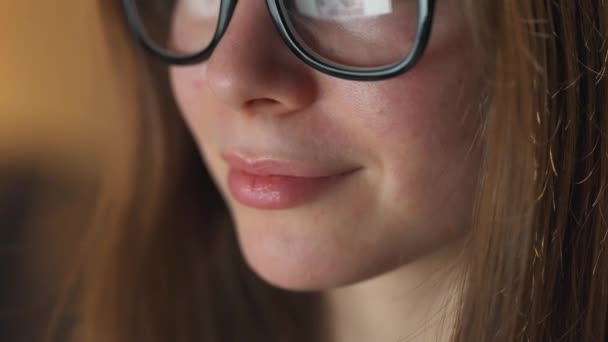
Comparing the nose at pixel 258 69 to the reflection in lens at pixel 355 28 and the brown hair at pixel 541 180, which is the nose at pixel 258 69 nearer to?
the reflection in lens at pixel 355 28

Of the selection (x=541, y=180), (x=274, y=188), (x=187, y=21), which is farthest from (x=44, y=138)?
(x=541, y=180)

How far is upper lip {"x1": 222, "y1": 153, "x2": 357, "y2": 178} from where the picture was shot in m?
0.75

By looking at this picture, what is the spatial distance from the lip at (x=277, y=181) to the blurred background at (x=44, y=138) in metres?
0.61

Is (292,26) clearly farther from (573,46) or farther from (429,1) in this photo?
(573,46)

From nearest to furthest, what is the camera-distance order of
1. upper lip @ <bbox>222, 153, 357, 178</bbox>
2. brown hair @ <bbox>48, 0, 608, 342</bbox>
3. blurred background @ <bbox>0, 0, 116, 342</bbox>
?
brown hair @ <bbox>48, 0, 608, 342</bbox>
upper lip @ <bbox>222, 153, 357, 178</bbox>
blurred background @ <bbox>0, 0, 116, 342</bbox>

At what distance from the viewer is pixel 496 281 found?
722 millimetres

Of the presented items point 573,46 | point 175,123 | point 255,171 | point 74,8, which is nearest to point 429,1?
point 573,46

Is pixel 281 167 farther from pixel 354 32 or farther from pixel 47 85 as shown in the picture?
pixel 47 85

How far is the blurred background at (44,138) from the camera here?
141 centimetres

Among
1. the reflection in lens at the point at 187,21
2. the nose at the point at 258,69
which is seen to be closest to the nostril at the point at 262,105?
the nose at the point at 258,69

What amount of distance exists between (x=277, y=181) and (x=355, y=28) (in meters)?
0.18

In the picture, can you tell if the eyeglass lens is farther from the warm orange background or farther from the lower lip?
the warm orange background

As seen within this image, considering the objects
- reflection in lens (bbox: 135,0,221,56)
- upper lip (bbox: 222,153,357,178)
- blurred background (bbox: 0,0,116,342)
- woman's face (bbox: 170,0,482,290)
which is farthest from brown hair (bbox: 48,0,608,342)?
blurred background (bbox: 0,0,116,342)

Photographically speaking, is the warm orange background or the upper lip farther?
the warm orange background
